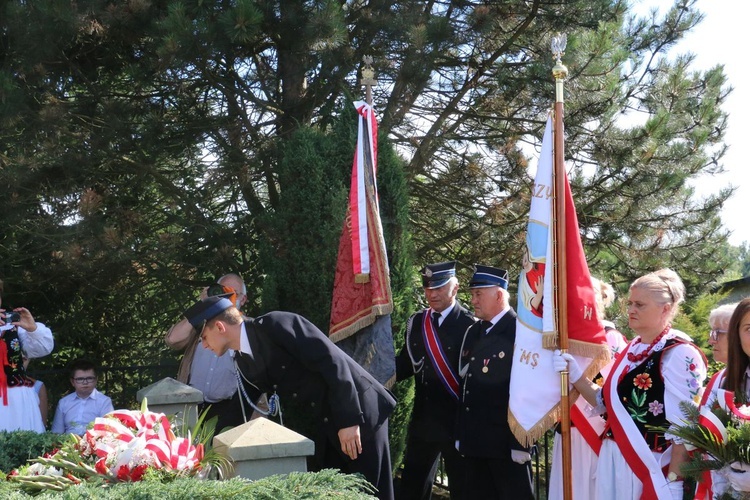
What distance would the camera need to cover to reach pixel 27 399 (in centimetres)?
653

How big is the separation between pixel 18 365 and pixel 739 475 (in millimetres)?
5301

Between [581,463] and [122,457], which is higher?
[122,457]

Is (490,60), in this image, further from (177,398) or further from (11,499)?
(11,499)

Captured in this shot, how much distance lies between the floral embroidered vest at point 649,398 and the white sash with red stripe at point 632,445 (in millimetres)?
40

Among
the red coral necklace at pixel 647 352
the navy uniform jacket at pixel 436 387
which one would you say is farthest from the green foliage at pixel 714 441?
the navy uniform jacket at pixel 436 387

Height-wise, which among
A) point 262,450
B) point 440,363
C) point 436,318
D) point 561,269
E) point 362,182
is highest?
point 362,182

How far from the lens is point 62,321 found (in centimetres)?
872

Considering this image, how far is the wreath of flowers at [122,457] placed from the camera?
3.14m

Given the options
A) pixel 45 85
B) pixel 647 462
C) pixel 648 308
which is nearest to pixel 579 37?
pixel 648 308

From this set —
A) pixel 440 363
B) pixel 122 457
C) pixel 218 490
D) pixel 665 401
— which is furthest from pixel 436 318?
pixel 218 490

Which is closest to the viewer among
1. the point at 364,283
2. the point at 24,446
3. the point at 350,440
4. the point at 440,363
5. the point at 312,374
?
the point at 24,446

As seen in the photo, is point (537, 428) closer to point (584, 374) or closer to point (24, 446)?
point (584, 374)

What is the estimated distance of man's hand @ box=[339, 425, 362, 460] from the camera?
450 centimetres

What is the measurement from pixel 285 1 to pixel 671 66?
3643 millimetres
